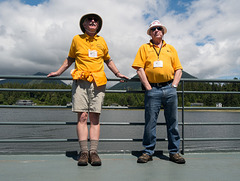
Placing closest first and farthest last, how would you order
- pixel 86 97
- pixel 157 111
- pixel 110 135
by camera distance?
pixel 86 97, pixel 157 111, pixel 110 135

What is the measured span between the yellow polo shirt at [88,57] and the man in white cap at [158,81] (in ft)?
1.43

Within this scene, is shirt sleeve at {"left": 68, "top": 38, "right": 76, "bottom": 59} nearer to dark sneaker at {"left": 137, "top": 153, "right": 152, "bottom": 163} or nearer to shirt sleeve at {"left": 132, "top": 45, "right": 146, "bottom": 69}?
shirt sleeve at {"left": 132, "top": 45, "right": 146, "bottom": 69}

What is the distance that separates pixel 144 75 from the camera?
8.88ft

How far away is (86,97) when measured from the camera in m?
2.69

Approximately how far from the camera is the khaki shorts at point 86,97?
2.67 meters

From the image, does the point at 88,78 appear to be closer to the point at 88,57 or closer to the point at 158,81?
the point at 88,57

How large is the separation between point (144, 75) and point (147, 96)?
28 cm

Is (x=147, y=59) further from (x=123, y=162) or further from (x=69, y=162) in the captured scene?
(x=69, y=162)

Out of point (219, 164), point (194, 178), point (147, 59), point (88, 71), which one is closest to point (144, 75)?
point (147, 59)

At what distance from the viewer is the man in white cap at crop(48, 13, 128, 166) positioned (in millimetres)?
2643

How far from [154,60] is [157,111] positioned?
65cm

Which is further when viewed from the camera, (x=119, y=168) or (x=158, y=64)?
(x=158, y=64)

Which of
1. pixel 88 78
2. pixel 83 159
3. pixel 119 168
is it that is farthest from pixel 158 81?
pixel 83 159

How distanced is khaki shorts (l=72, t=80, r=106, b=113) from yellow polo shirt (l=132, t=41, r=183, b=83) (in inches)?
22.7
